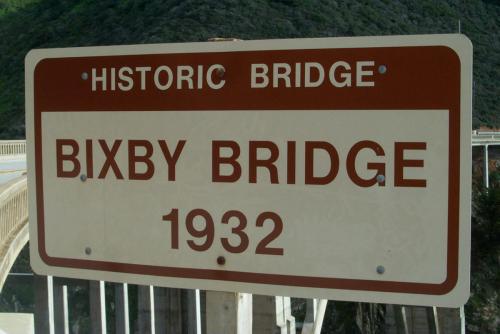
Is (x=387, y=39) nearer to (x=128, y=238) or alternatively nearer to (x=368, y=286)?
(x=368, y=286)

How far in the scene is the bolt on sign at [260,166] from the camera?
1461 millimetres

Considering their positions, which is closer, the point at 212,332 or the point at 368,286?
the point at 368,286

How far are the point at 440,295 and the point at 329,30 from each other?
53.6 m

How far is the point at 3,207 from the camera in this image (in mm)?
9469

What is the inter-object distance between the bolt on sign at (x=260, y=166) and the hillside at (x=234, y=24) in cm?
4396

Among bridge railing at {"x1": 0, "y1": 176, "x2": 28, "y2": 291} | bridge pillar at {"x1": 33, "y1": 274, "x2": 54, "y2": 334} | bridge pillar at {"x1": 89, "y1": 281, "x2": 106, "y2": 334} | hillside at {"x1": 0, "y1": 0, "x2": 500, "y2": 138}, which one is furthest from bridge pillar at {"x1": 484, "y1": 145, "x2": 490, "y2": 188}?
bridge railing at {"x1": 0, "y1": 176, "x2": 28, "y2": 291}

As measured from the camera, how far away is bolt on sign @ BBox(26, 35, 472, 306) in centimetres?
146

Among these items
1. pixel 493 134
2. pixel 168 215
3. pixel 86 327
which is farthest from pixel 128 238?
pixel 493 134

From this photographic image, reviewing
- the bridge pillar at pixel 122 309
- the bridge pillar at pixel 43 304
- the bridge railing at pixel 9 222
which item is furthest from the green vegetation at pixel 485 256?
the bridge railing at pixel 9 222

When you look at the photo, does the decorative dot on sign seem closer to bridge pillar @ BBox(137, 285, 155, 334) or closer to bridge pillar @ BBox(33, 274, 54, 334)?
bridge pillar @ BBox(33, 274, 54, 334)

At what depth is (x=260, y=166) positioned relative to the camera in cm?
157

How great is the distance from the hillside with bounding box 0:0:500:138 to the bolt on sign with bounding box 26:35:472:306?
4396cm

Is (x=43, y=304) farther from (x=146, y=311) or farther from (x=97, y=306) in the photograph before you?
(x=146, y=311)

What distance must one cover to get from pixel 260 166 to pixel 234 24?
5221cm
